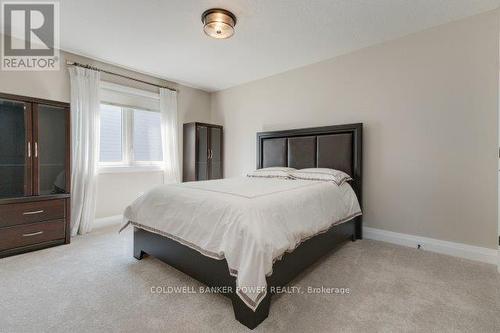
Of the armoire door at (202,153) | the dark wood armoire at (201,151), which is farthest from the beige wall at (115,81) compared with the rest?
the armoire door at (202,153)

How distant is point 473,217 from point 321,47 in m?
2.53

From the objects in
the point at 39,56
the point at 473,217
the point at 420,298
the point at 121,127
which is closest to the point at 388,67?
the point at 473,217

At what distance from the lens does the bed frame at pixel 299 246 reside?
1.64 metres

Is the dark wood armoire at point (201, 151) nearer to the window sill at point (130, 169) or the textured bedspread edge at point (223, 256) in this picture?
the window sill at point (130, 169)

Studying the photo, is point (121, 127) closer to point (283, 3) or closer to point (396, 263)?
point (283, 3)

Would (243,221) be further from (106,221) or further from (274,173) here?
(106,221)

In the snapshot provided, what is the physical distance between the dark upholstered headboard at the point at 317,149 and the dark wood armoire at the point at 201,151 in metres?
1.03

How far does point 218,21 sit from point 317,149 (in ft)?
6.66

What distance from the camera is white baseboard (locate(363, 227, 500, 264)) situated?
235 centimetres

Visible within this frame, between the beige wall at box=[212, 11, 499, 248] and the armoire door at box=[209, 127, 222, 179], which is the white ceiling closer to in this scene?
the beige wall at box=[212, 11, 499, 248]

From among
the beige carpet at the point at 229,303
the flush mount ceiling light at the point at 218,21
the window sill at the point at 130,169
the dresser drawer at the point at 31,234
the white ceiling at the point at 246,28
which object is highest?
the white ceiling at the point at 246,28

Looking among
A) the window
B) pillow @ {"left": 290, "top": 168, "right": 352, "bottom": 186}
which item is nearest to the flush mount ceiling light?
pillow @ {"left": 290, "top": 168, "right": 352, "bottom": 186}

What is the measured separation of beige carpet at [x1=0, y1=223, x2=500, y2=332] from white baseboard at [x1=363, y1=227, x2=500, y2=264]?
4.4 inches

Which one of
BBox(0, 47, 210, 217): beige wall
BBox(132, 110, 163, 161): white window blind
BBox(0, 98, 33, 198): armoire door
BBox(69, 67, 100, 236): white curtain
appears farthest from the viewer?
BBox(132, 110, 163, 161): white window blind
